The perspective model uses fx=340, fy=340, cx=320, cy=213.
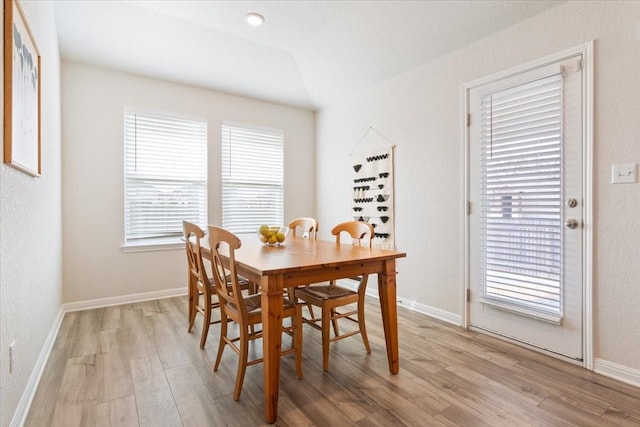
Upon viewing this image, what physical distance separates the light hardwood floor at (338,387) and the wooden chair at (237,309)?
0.60ft

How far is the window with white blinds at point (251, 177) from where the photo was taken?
171 inches

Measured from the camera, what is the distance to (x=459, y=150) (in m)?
3.00

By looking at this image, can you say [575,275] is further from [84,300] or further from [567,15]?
[84,300]

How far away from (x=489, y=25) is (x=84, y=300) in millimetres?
4475

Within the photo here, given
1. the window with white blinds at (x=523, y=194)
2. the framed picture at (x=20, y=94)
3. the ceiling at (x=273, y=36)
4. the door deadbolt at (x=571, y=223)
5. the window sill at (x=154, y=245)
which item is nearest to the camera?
the framed picture at (x=20, y=94)

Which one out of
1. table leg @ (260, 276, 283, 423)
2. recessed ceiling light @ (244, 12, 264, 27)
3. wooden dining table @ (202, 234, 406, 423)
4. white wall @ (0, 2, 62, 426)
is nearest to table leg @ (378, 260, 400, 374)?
wooden dining table @ (202, 234, 406, 423)

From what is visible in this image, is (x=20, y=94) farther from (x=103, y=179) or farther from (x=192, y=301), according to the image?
(x=103, y=179)

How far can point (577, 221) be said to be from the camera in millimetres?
2285

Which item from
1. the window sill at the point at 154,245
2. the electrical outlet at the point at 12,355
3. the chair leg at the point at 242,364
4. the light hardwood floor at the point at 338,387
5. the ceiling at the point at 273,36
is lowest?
the light hardwood floor at the point at 338,387

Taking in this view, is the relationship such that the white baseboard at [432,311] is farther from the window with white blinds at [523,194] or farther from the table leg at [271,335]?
the table leg at [271,335]

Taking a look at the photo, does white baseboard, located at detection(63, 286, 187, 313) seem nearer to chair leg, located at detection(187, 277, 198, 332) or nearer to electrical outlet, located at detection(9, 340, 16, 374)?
chair leg, located at detection(187, 277, 198, 332)

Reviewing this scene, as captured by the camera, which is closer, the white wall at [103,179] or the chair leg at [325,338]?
the chair leg at [325,338]

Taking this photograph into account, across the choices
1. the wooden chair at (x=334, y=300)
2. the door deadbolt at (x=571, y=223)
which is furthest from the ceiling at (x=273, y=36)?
the wooden chair at (x=334, y=300)

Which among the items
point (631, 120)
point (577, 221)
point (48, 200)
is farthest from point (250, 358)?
point (631, 120)
